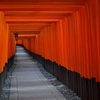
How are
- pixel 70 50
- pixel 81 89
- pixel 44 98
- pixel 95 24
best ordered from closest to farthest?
1. pixel 95 24
2. pixel 81 89
3. pixel 44 98
4. pixel 70 50

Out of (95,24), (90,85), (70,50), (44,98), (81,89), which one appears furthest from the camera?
(70,50)

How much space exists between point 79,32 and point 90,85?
73.7 inches

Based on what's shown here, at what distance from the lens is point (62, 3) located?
692cm

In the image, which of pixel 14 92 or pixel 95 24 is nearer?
pixel 95 24

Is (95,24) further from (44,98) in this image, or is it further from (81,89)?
(44,98)

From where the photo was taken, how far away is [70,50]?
30.6 ft

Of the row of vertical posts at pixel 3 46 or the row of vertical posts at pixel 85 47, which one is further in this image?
the row of vertical posts at pixel 3 46

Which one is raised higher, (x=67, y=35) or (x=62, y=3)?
(x=62, y=3)

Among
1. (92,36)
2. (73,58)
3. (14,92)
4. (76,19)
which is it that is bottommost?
(14,92)

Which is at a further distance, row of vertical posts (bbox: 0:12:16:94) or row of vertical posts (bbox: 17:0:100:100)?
row of vertical posts (bbox: 0:12:16:94)

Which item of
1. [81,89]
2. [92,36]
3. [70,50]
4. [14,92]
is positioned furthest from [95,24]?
[14,92]

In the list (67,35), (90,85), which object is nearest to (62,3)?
(90,85)

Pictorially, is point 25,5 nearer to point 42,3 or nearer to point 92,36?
point 42,3

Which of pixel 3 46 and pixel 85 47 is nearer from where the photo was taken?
pixel 85 47
